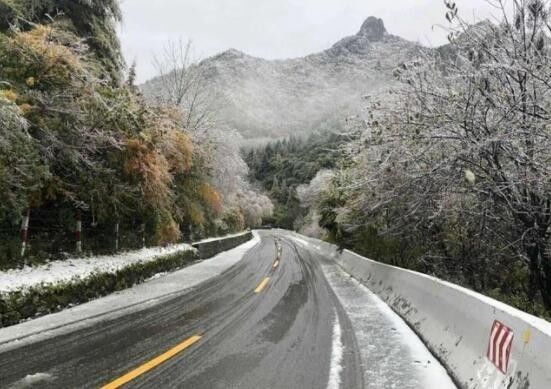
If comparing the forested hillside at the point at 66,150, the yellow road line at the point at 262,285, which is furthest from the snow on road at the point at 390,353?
the forested hillside at the point at 66,150

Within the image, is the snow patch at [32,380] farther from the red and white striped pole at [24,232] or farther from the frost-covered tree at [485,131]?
the frost-covered tree at [485,131]

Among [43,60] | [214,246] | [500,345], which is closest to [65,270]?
[43,60]

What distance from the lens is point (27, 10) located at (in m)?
17.6

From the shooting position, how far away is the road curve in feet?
18.4

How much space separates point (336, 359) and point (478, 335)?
2.02 metres

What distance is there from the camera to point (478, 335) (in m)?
5.55

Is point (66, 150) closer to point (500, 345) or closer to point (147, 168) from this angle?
point (147, 168)

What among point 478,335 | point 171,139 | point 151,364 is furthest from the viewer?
point 171,139

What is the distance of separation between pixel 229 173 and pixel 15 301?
22.1m

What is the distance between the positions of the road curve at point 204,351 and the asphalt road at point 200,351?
12 millimetres

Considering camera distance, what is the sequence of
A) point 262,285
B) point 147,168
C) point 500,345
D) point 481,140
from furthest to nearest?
point 262,285 → point 147,168 → point 481,140 → point 500,345

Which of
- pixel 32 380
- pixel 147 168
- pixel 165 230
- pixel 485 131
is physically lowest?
pixel 32 380

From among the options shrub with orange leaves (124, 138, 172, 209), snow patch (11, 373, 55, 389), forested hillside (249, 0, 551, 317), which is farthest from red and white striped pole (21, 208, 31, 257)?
forested hillside (249, 0, 551, 317)

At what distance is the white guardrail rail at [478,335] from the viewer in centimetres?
398
